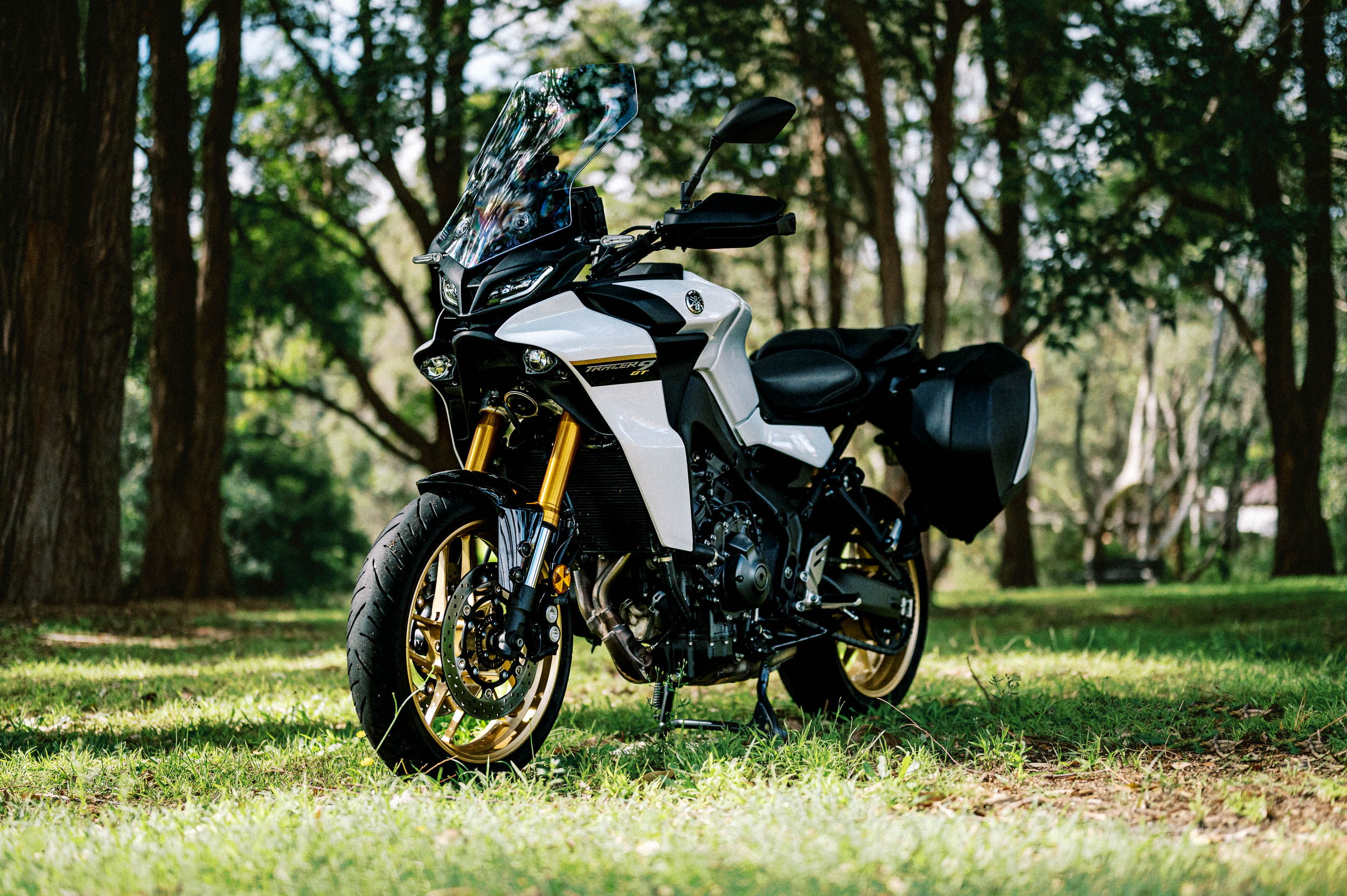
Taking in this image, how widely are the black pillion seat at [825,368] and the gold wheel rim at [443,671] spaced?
1320mm

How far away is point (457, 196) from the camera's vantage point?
14.8 metres

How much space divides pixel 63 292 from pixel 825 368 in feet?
24.8

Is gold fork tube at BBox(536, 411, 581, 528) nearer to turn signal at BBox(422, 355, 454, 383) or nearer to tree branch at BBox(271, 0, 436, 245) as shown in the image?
turn signal at BBox(422, 355, 454, 383)

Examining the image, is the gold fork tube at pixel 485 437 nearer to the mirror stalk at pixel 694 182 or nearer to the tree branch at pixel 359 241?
the mirror stalk at pixel 694 182

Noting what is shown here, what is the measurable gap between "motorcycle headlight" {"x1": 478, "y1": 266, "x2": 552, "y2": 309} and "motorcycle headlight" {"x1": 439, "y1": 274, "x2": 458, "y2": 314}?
109mm

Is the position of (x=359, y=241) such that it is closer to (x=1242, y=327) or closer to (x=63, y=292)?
(x=63, y=292)

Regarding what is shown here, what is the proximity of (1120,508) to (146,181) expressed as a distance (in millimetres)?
24432

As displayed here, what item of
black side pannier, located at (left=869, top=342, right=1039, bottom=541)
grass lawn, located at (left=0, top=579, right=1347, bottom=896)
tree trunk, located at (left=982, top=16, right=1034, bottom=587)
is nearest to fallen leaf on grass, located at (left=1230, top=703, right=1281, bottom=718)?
grass lawn, located at (left=0, top=579, right=1347, bottom=896)

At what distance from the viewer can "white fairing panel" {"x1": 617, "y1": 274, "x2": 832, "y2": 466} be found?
3.84m

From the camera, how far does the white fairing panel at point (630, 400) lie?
3385 mm

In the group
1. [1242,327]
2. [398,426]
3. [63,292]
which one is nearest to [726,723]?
[63,292]

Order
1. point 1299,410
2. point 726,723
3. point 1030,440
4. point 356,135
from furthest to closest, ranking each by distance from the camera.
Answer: point 1299,410 < point 356,135 < point 1030,440 < point 726,723

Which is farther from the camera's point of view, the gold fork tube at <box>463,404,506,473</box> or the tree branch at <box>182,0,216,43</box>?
the tree branch at <box>182,0,216,43</box>

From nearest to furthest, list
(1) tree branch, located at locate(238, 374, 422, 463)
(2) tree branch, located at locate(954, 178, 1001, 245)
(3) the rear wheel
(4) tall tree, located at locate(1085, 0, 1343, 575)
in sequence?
(3) the rear wheel, (4) tall tree, located at locate(1085, 0, 1343, 575), (2) tree branch, located at locate(954, 178, 1001, 245), (1) tree branch, located at locate(238, 374, 422, 463)
